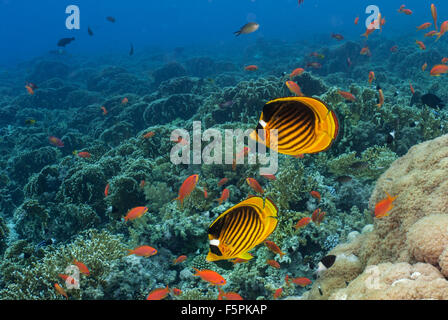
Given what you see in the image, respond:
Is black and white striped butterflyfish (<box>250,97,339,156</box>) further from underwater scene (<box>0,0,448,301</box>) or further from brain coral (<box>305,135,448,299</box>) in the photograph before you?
brain coral (<box>305,135,448,299</box>)

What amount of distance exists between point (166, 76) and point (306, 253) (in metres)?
19.6

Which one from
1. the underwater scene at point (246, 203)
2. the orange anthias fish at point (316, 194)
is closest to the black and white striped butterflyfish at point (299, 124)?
the underwater scene at point (246, 203)

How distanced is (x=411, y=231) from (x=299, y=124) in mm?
1657

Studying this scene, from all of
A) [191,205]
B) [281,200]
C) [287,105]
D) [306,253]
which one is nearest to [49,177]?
[191,205]

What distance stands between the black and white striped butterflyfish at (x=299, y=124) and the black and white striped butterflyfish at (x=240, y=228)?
522 mm

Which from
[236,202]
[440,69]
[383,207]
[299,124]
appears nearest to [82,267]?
[236,202]

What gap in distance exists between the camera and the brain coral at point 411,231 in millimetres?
1802

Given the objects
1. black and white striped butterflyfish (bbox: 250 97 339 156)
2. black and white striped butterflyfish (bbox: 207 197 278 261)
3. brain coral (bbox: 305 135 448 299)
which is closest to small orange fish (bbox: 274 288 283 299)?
brain coral (bbox: 305 135 448 299)

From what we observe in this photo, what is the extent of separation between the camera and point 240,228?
5.50 feet

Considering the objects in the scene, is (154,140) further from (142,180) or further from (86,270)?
(86,270)

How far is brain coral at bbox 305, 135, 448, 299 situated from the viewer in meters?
1.80

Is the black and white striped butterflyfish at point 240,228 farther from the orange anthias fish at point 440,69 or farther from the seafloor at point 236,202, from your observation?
the orange anthias fish at point 440,69

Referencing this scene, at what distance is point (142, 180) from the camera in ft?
20.1

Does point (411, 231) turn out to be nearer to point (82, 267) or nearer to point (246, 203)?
point (246, 203)
